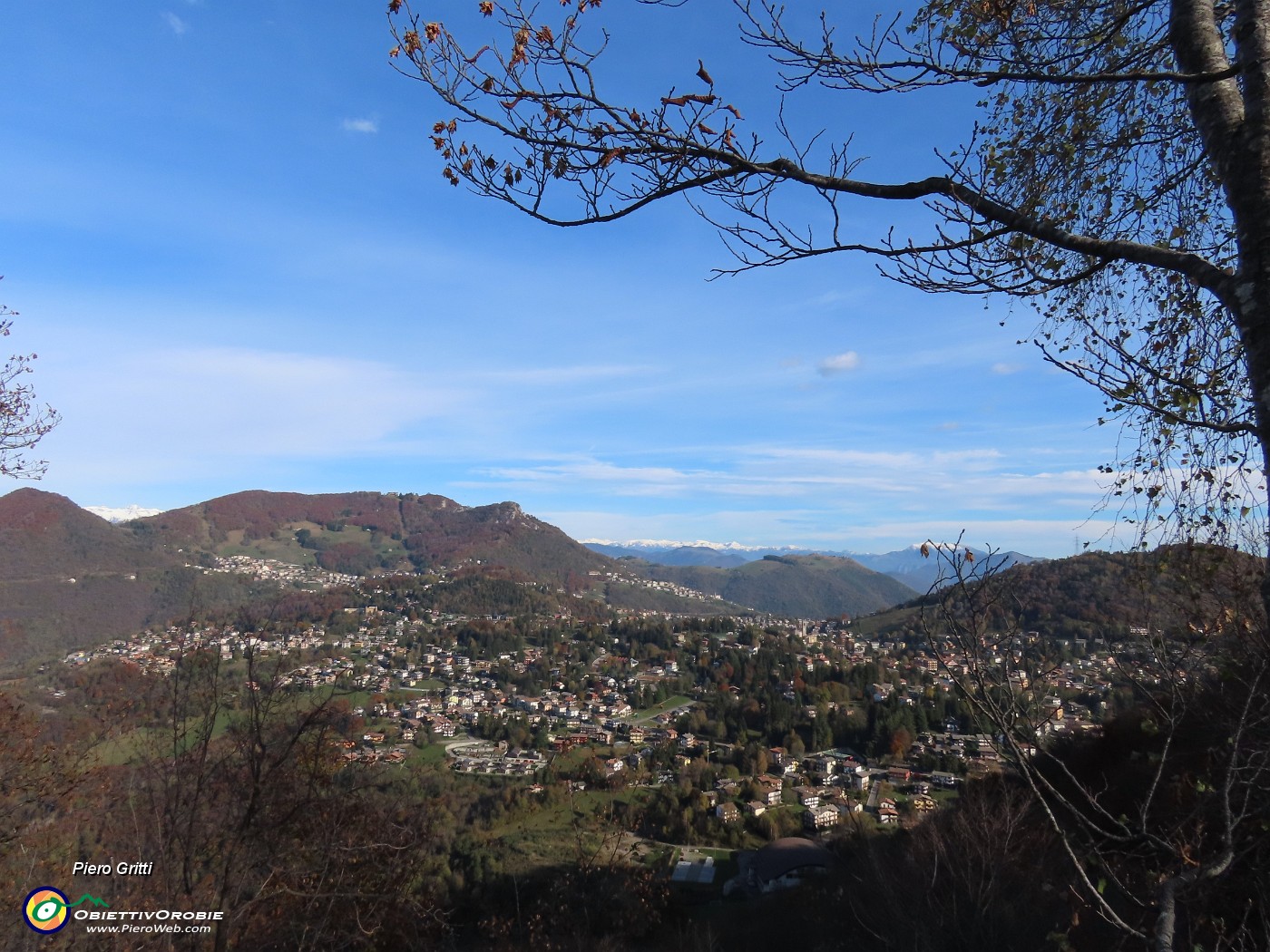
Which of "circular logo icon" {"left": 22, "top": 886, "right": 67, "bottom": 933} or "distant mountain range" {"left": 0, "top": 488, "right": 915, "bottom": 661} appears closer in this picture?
"circular logo icon" {"left": 22, "top": 886, "right": 67, "bottom": 933}

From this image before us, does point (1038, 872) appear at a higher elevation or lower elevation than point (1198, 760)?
lower

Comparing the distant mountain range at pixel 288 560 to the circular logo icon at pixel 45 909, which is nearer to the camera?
the circular logo icon at pixel 45 909

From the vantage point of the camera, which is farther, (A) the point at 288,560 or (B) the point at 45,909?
(A) the point at 288,560

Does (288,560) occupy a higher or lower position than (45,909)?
lower

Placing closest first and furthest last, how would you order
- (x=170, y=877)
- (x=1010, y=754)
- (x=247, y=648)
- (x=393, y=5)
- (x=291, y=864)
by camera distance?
(x=1010, y=754), (x=393, y=5), (x=170, y=877), (x=291, y=864), (x=247, y=648)

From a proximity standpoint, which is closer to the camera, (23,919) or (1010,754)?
(1010,754)

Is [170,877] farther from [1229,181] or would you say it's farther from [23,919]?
[1229,181]

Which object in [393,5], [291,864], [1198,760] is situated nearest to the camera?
[393,5]

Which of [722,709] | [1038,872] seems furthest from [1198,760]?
[722,709]
